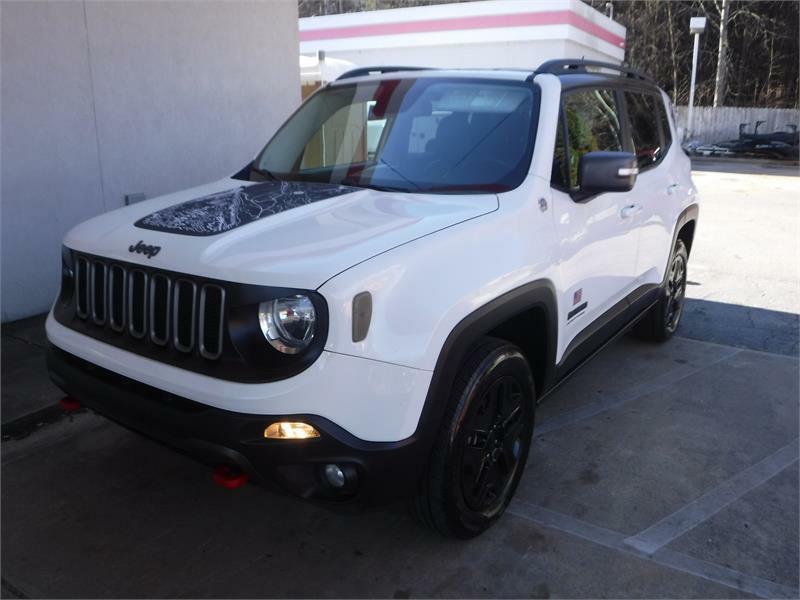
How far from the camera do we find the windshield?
3363 millimetres

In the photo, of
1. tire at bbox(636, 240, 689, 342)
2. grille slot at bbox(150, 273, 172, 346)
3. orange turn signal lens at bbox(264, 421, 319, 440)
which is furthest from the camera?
tire at bbox(636, 240, 689, 342)

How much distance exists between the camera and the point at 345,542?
3.08 meters

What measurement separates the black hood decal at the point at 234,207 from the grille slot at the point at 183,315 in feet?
0.86

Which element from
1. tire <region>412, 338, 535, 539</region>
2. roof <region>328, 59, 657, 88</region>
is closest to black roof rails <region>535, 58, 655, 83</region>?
roof <region>328, 59, 657, 88</region>

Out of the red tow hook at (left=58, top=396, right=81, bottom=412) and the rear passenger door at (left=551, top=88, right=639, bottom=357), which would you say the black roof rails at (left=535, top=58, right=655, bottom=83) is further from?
the red tow hook at (left=58, top=396, right=81, bottom=412)

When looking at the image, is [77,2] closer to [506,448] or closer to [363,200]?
[363,200]

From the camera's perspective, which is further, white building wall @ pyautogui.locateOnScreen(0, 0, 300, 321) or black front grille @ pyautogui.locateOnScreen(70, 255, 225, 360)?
white building wall @ pyautogui.locateOnScreen(0, 0, 300, 321)

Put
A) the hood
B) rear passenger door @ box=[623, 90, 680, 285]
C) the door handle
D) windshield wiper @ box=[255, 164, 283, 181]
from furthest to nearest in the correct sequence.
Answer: rear passenger door @ box=[623, 90, 680, 285], the door handle, windshield wiper @ box=[255, 164, 283, 181], the hood

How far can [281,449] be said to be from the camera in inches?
92.2

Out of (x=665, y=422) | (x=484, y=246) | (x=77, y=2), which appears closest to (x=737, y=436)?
(x=665, y=422)

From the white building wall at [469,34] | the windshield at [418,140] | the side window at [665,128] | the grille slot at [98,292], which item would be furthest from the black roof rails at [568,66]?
the white building wall at [469,34]

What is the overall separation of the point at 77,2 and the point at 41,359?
291 cm

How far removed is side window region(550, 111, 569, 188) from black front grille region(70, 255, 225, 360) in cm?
173

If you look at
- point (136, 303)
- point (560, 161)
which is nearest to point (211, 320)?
point (136, 303)
